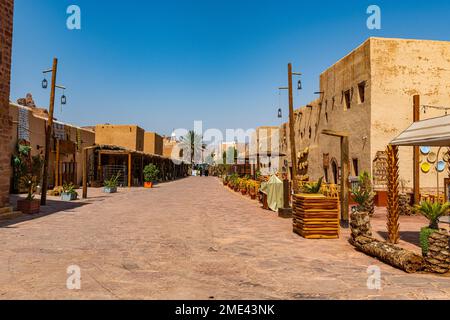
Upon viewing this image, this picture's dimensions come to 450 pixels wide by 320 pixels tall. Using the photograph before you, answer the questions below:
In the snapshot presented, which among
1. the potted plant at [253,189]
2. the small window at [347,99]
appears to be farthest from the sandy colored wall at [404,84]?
the potted plant at [253,189]

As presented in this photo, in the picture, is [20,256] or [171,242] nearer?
[20,256]

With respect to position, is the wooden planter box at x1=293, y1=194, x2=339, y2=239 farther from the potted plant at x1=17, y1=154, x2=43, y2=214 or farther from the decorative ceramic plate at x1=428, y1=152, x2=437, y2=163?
the decorative ceramic plate at x1=428, y1=152, x2=437, y2=163

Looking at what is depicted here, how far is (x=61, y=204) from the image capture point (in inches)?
615

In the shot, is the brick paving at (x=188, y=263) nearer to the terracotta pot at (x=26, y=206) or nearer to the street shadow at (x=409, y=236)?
the street shadow at (x=409, y=236)

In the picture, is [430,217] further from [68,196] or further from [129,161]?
[129,161]

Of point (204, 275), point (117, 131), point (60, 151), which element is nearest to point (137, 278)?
point (204, 275)

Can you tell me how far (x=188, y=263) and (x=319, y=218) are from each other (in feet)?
12.8

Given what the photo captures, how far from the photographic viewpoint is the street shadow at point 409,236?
27.3 feet

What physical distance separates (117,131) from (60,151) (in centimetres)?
1688

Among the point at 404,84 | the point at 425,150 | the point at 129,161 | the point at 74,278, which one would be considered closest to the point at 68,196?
the point at 129,161

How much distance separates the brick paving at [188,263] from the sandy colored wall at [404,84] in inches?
254

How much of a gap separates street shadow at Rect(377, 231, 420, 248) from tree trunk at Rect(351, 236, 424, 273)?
64.1 inches

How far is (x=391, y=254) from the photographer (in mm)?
6188
